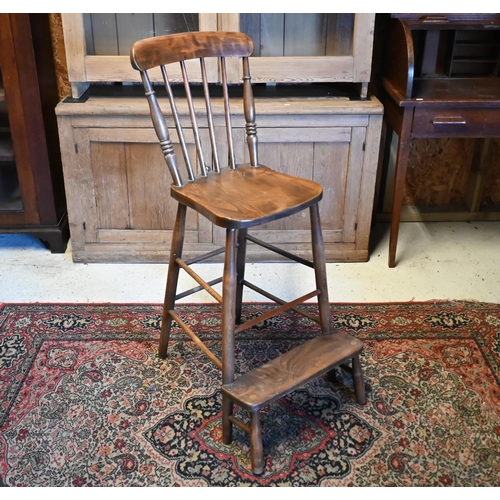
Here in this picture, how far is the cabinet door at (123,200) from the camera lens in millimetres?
2371

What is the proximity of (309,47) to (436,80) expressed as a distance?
1.88 feet

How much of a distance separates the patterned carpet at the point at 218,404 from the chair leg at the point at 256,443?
0.03m

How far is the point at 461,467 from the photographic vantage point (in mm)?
1570

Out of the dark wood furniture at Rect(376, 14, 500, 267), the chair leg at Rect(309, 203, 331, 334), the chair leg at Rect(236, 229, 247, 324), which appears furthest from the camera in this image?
the dark wood furniture at Rect(376, 14, 500, 267)

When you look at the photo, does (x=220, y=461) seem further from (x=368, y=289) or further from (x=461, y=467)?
(x=368, y=289)

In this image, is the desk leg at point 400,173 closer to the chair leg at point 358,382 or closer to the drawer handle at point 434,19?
the drawer handle at point 434,19

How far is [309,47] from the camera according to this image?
2371 millimetres

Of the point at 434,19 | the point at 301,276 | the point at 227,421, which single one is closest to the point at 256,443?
the point at 227,421

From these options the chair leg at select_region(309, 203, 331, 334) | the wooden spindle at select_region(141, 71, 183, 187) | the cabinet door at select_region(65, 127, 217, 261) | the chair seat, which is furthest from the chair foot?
the cabinet door at select_region(65, 127, 217, 261)

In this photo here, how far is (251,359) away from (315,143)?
3.02 ft

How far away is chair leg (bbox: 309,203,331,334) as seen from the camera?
170 centimetres

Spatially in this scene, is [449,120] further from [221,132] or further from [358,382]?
[358,382]

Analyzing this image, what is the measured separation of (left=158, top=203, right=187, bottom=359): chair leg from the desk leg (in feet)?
3.19

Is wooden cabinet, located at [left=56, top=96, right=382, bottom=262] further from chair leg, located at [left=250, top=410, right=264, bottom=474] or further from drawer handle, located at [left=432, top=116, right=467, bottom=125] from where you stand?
chair leg, located at [left=250, top=410, right=264, bottom=474]
